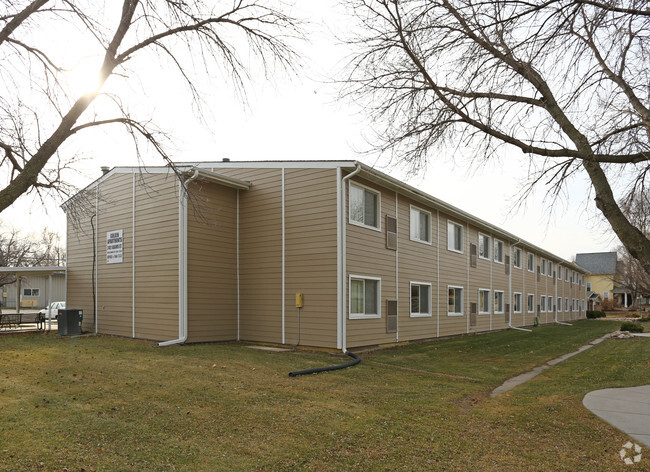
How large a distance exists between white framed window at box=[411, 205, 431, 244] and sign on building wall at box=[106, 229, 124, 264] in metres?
9.69

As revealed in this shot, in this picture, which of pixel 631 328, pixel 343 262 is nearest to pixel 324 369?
pixel 343 262

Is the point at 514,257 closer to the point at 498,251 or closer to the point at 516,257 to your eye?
the point at 516,257

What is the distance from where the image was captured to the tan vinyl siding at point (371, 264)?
13.0 m

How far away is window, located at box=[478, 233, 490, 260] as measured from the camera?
2273cm

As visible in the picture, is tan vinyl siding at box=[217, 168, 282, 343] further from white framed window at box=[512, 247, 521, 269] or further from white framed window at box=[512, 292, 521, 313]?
white framed window at box=[512, 247, 521, 269]

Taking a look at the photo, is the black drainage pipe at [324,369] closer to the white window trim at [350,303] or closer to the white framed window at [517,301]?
the white window trim at [350,303]

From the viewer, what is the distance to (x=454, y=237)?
20203 millimetres

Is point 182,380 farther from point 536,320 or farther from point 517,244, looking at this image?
point 536,320

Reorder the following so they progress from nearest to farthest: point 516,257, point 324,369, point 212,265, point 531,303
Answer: point 324,369 → point 212,265 → point 516,257 → point 531,303

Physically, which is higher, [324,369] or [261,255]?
[261,255]

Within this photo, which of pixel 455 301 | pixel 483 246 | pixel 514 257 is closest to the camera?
pixel 455 301

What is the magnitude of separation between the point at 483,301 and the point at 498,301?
8.01ft

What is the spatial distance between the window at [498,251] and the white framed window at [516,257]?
2317 millimetres

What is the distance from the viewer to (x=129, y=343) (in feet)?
43.8
